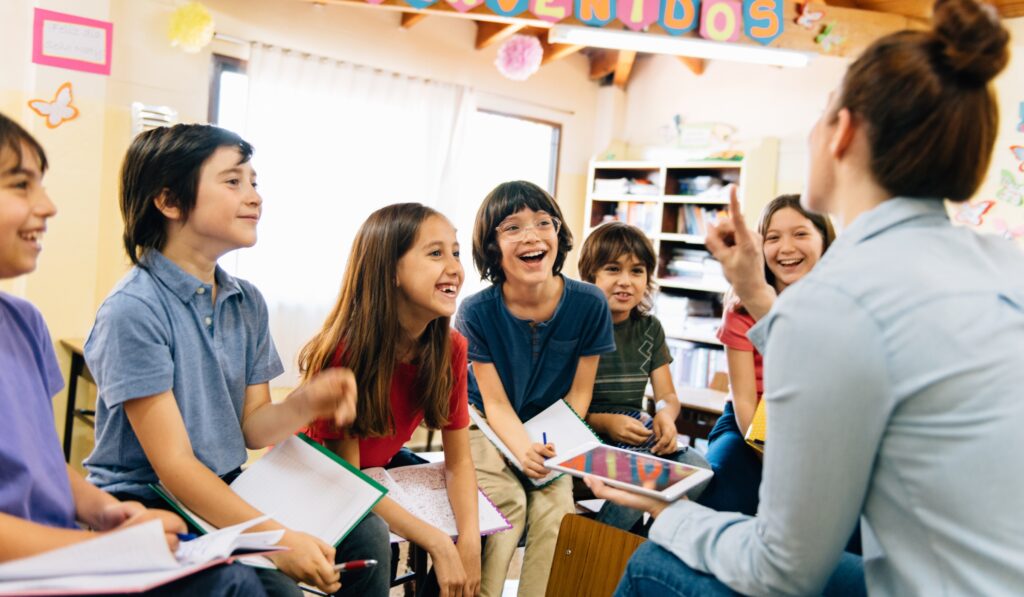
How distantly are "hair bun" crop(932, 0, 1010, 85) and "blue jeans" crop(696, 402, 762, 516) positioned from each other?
3.76 feet

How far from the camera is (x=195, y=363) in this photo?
1395 mm

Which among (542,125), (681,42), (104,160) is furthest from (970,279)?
(542,125)

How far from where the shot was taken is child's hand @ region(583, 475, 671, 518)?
1118 millimetres

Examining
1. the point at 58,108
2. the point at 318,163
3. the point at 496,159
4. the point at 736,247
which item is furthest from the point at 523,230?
the point at 496,159

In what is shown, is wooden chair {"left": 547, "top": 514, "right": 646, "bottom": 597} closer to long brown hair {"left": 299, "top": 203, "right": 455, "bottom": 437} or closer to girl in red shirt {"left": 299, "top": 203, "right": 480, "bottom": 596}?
girl in red shirt {"left": 299, "top": 203, "right": 480, "bottom": 596}

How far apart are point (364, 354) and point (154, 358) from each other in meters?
0.46

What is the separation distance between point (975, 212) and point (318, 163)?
3896 mm

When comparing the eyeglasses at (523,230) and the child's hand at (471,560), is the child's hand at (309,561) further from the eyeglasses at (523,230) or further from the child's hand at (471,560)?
the eyeglasses at (523,230)

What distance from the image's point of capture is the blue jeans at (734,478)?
1.76 metres

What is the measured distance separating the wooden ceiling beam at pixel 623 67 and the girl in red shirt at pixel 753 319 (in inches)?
146

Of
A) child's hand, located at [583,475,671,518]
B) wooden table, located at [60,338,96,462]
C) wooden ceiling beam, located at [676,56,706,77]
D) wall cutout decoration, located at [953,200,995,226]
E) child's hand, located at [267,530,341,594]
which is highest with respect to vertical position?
wooden ceiling beam, located at [676,56,706,77]

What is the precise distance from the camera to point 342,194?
4.41 metres

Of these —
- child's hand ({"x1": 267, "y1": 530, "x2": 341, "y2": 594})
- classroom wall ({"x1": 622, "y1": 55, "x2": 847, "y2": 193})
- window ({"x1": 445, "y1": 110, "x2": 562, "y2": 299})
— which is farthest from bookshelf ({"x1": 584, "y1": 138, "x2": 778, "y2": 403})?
child's hand ({"x1": 267, "y1": 530, "x2": 341, "y2": 594})

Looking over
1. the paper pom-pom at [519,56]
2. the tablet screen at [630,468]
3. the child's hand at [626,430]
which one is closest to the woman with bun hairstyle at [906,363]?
the tablet screen at [630,468]
